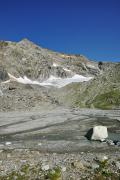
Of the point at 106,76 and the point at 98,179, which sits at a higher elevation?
the point at 106,76

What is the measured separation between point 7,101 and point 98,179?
98.4 meters

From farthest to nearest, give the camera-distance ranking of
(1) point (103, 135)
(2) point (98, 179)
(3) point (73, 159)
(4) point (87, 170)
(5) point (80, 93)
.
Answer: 1. (5) point (80, 93)
2. (1) point (103, 135)
3. (3) point (73, 159)
4. (4) point (87, 170)
5. (2) point (98, 179)

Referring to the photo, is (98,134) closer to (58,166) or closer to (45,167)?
(58,166)

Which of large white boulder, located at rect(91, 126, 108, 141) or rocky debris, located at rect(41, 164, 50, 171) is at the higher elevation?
large white boulder, located at rect(91, 126, 108, 141)

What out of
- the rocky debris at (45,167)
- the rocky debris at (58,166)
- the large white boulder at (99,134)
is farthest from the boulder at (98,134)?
the rocky debris at (45,167)

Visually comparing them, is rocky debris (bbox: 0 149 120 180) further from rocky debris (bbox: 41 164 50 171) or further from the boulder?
the boulder

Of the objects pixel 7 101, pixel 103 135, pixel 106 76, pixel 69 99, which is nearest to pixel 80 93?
pixel 69 99

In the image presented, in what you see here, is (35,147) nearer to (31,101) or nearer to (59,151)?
(59,151)

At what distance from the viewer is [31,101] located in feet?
428

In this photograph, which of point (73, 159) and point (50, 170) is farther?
point (73, 159)

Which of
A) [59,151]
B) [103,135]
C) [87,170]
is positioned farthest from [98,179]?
[103,135]

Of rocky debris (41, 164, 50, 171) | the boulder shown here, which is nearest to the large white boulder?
the boulder

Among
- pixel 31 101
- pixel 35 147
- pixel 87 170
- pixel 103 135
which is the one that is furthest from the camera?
pixel 31 101

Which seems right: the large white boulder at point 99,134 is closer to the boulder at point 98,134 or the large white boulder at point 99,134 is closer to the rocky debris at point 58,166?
the boulder at point 98,134
